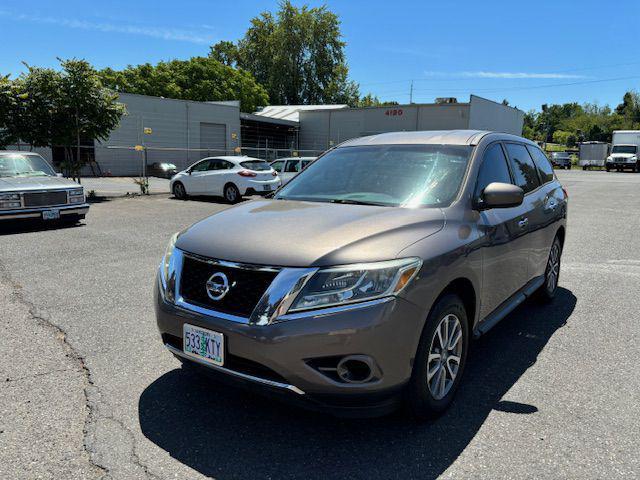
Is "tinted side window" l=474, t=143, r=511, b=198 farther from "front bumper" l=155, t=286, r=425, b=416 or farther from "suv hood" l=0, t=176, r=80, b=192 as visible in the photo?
"suv hood" l=0, t=176, r=80, b=192

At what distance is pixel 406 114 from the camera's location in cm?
3484

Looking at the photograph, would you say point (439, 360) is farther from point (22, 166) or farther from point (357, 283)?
point (22, 166)

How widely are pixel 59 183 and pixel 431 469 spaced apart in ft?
33.4

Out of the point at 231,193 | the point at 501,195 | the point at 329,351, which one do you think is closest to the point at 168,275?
the point at 329,351

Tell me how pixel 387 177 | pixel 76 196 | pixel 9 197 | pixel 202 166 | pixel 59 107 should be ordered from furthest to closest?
pixel 202 166, pixel 59 107, pixel 76 196, pixel 9 197, pixel 387 177

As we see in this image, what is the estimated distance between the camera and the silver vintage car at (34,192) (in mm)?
9391

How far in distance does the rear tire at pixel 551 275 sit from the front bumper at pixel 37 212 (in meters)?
9.05

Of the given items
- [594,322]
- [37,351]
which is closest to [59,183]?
[37,351]

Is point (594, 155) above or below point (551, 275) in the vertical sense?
above

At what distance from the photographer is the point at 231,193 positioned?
1594 cm

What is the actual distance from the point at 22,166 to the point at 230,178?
6270 millimetres

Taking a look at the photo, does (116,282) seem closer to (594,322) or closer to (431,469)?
(431,469)

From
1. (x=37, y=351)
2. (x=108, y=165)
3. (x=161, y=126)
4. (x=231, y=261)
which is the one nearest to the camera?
(x=231, y=261)

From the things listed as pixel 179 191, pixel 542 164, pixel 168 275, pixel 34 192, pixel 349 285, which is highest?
pixel 542 164
